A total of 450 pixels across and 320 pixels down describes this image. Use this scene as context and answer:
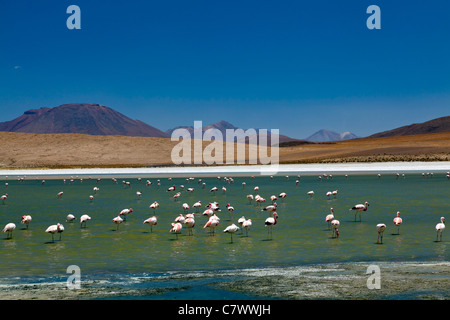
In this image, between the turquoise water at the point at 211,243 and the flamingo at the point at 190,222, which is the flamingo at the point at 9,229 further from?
the flamingo at the point at 190,222

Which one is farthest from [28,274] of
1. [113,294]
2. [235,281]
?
[235,281]

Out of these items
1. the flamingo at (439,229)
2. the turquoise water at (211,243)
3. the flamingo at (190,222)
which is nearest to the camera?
the turquoise water at (211,243)

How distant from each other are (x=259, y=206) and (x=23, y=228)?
43.5 feet

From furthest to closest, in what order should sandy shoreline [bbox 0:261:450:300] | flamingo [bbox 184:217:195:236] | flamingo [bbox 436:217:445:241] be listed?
flamingo [bbox 184:217:195:236]
flamingo [bbox 436:217:445:241]
sandy shoreline [bbox 0:261:450:300]

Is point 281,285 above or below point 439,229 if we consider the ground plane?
below

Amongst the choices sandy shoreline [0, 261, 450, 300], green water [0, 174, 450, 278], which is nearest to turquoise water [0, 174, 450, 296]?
green water [0, 174, 450, 278]

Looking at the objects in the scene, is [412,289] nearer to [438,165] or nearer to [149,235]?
[149,235]

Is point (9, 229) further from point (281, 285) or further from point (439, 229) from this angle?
point (439, 229)

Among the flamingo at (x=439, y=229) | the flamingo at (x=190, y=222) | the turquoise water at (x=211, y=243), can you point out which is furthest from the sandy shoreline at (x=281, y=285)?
the flamingo at (x=190, y=222)

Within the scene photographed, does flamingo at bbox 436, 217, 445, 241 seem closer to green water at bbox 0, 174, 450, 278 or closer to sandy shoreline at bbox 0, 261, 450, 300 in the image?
green water at bbox 0, 174, 450, 278

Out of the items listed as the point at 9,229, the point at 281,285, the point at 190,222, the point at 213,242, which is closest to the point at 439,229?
the point at 213,242

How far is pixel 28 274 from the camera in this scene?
14.5m

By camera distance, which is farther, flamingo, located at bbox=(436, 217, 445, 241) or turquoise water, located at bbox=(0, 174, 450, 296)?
flamingo, located at bbox=(436, 217, 445, 241)

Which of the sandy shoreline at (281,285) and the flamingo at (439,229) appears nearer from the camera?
the sandy shoreline at (281,285)
